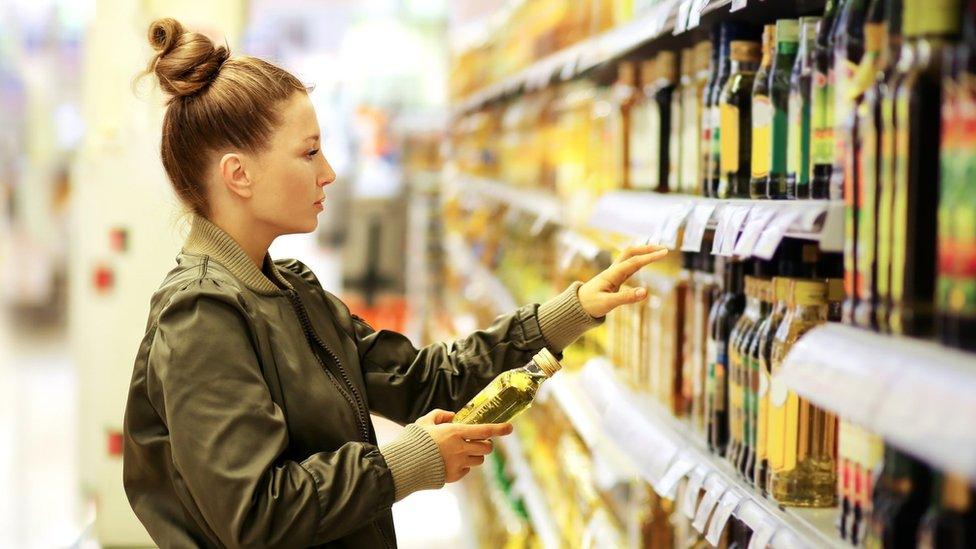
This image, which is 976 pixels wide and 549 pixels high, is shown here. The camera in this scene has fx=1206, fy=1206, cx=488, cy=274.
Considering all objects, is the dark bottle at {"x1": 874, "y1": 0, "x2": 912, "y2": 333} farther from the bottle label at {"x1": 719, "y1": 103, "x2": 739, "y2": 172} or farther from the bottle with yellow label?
the bottle label at {"x1": 719, "y1": 103, "x2": 739, "y2": 172}

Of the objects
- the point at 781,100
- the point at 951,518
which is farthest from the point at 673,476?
the point at 951,518

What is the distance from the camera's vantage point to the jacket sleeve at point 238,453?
1.56 meters

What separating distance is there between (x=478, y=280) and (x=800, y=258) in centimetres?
371

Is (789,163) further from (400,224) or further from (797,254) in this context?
(400,224)

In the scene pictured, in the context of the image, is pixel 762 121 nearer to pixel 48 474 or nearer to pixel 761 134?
pixel 761 134

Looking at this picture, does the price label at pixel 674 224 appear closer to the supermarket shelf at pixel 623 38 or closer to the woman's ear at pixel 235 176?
the supermarket shelf at pixel 623 38

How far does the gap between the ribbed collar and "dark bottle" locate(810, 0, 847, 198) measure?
80 cm

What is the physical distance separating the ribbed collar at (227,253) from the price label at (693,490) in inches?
26.6

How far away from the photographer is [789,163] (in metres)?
1.60

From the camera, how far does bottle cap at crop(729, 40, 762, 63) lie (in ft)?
5.99

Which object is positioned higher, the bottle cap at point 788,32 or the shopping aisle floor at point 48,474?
the bottle cap at point 788,32

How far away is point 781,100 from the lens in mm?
1658

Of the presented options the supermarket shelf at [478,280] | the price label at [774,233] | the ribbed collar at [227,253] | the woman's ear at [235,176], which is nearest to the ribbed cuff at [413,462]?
the ribbed collar at [227,253]

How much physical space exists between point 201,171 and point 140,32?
3.14 metres
